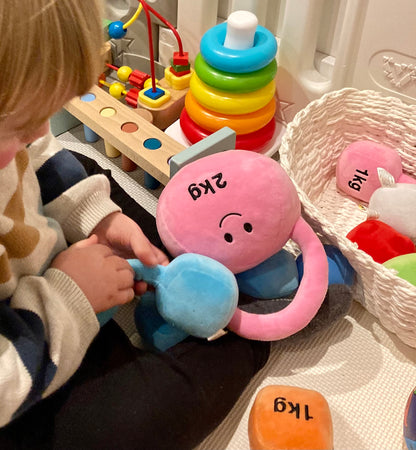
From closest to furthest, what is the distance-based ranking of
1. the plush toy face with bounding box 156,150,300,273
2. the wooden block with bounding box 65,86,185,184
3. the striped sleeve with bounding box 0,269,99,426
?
1. the striped sleeve with bounding box 0,269,99,426
2. the plush toy face with bounding box 156,150,300,273
3. the wooden block with bounding box 65,86,185,184

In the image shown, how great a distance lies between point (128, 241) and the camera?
0.71 meters

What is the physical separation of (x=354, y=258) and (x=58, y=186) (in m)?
0.44

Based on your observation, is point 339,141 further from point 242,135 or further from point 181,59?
point 181,59

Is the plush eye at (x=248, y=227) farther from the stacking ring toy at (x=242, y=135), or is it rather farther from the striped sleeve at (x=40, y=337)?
the stacking ring toy at (x=242, y=135)

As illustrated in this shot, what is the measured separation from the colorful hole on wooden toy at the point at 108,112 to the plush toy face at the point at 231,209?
408 millimetres

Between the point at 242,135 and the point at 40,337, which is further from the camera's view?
the point at 242,135

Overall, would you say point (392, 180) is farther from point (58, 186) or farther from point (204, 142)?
point (58, 186)

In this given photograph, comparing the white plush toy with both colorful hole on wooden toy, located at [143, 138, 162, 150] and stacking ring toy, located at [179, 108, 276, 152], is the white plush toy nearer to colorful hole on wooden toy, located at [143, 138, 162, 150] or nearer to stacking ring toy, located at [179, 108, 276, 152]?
stacking ring toy, located at [179, 108, 276, 152]

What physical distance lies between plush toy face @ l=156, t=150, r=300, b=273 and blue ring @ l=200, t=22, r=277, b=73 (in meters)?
0.30

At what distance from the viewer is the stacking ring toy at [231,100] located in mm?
922

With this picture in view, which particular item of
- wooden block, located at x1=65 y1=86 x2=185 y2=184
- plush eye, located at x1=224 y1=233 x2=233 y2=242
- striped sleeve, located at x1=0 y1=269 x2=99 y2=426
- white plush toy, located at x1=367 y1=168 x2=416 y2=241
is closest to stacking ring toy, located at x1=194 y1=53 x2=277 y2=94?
wooden block, located at x1=65 y1=86 x2=185 y2=184

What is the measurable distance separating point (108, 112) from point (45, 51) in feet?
2.01

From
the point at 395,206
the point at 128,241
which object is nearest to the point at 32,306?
the point at 128,241

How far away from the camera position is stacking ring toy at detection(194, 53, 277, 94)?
0.90 metres
